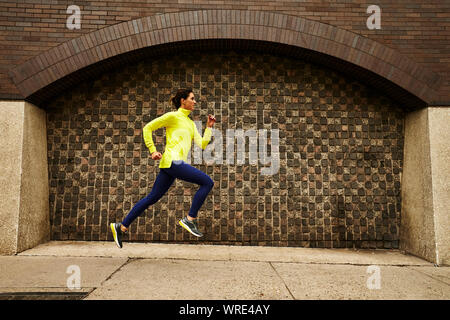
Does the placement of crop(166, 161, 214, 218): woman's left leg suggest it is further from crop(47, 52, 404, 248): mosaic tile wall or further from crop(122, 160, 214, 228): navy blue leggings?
crop(47, 52, 404, 248): mosaic tile wall

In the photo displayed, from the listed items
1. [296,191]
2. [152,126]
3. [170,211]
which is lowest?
[170,211]

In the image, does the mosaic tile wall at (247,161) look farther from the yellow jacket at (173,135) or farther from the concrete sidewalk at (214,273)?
the yellow jacket at (173,135)

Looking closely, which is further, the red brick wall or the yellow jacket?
the red brick wall

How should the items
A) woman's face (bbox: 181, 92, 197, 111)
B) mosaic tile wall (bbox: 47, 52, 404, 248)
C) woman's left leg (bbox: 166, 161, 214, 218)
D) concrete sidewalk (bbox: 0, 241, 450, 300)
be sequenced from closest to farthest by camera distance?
1. concrete sidewalk (bbox: 0, 241, 450, 300)
2. woman's left leg (bbox: 166, 161, 214, 218)
3. woman's face (bbox: 181, 92, 197, 111)
4. mosaic tile wall (bbox: 47, 52, 404, 248)

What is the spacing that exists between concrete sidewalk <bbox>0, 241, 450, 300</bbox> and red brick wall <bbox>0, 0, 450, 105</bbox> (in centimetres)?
307

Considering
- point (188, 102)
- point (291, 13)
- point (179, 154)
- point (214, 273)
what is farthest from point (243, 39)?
point (214, 273)

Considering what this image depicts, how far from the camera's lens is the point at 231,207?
5277 mm

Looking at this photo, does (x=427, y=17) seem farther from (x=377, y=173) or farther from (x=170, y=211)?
(x=170, y=211)

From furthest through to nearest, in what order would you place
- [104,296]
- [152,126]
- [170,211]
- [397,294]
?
[170,211] → [152,126] → [397,294] → [104,296]

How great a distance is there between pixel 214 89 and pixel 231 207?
2280mm

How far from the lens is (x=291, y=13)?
497 cm

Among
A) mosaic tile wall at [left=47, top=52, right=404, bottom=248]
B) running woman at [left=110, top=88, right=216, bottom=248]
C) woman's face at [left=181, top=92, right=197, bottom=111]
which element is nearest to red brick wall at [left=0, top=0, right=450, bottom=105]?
mosaic tile wall at [left=47, top=52, right=404, bottom=248]

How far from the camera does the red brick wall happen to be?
483 centimetres

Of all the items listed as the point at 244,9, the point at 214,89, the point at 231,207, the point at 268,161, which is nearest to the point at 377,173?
the point at 268,161
